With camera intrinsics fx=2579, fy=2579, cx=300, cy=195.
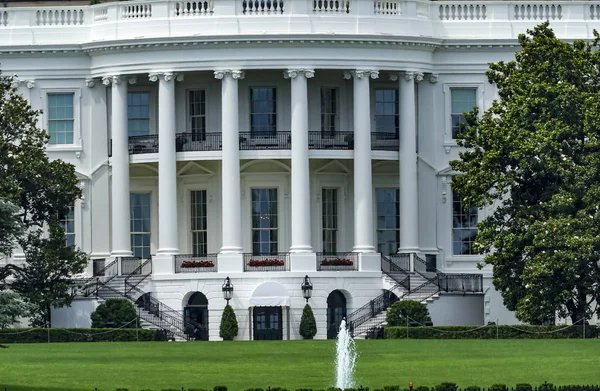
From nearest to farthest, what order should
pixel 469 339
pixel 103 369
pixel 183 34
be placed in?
pixel 103 369 → pixel 469 339 → pixel 183 34

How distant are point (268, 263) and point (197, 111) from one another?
25.8 feet

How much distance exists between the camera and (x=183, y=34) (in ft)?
335

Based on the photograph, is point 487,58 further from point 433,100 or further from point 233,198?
point 233,198

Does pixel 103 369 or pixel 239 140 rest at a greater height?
pixel 239 140

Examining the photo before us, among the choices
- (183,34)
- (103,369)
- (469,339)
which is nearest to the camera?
(103,369)

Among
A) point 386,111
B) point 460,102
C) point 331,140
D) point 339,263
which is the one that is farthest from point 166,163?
point 460,102

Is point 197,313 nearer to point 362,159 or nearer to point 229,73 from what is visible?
point 362,159

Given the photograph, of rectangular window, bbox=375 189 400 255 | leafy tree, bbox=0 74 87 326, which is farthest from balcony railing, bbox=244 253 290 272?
leafy tree, bbox=0 74 87 326

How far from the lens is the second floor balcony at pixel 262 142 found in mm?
103625

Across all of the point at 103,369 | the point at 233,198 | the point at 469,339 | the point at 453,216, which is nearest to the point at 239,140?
the point at 233,198

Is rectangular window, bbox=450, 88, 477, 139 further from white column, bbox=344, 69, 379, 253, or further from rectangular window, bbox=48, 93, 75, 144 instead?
rectangular window, bbox=48, 93, 75, 144

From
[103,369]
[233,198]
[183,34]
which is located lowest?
[103,369]

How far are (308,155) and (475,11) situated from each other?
32.9 feet

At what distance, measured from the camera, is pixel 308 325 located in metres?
99.1
